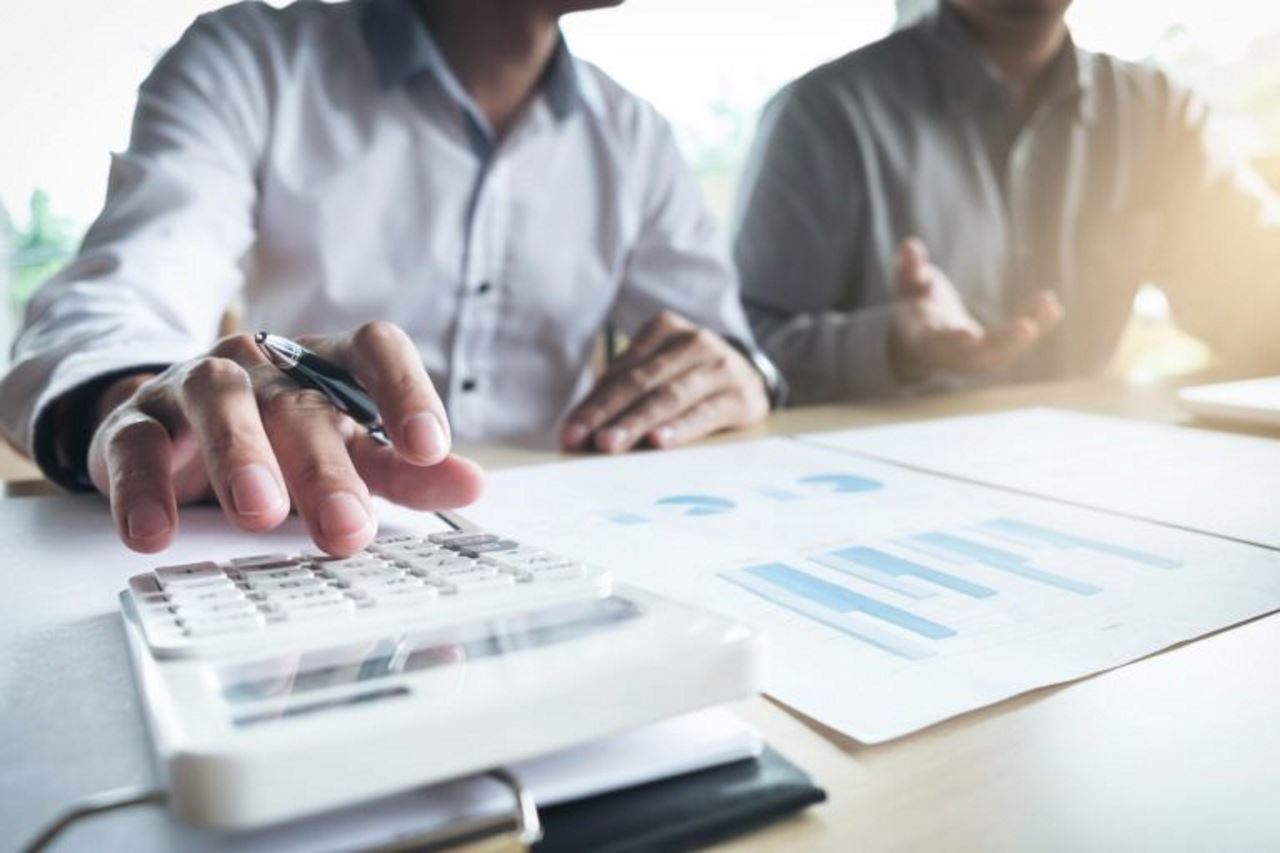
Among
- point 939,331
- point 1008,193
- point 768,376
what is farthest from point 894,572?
point 1008,193

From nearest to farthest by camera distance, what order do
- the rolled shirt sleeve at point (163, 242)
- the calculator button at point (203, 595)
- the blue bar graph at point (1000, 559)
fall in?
the calculator button at point (203, 595) → the blue bar graph at point (1000, 559) → the rolled shirt sleeve at point (163, 242)

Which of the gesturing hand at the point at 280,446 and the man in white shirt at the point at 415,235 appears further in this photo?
the man in white shirt at the point at 415,235

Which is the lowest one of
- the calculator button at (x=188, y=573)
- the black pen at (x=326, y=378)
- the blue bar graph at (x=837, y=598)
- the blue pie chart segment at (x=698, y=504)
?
the blue pie chart segment at (x=698, y=504)

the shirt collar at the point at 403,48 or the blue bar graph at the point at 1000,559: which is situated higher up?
the shirt collar at the point at 403,48

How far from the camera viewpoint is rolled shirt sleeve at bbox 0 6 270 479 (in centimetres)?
62

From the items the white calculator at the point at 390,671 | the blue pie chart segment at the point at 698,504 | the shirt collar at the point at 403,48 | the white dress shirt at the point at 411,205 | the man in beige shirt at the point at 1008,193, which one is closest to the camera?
the white calculator at the point at 390,671

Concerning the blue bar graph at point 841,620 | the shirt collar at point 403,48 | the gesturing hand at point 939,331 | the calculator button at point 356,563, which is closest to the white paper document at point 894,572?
the blue bar graph at point 841,620

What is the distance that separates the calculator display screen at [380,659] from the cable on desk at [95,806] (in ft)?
0.08

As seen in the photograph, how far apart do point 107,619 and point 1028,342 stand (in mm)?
814

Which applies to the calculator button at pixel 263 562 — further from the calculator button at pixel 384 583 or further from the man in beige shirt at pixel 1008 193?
the man in beige shirt at pixel 1008 193

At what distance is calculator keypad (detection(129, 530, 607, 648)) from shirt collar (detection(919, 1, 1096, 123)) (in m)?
1.28

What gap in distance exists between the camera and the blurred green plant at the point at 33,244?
1.06 metres

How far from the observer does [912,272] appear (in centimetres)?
100

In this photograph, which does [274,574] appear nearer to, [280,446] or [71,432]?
[280,446]
